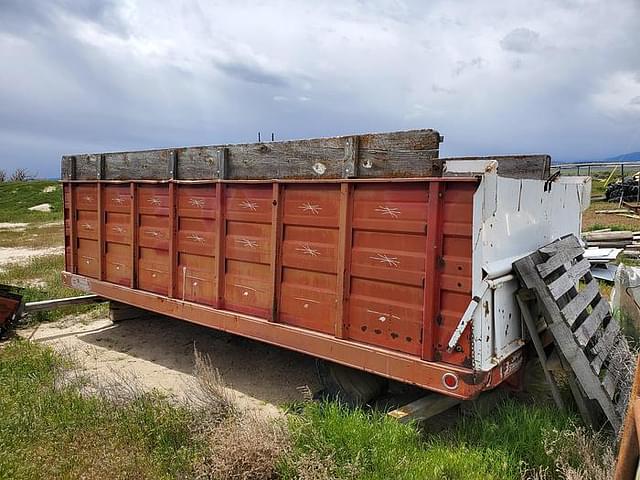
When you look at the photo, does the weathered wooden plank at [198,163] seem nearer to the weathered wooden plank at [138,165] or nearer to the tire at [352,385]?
the weathered wooden plank at [138,165]

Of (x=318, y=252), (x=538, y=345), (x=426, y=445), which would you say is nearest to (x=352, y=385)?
(x=426, y=445)

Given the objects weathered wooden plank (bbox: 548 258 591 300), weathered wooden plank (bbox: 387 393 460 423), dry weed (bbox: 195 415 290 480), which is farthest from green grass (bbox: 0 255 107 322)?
weathered wooden plank (bbox: 548 258 591 300)

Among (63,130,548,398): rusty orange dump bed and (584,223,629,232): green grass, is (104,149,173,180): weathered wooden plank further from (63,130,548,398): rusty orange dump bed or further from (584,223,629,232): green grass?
(584,223,629,232): green grass

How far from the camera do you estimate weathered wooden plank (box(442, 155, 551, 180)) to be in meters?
4.91

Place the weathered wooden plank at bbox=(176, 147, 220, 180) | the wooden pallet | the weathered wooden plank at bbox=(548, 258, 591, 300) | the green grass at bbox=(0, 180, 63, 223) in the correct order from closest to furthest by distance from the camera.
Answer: the wooden pallet → the weathered wooden plank at bbox=(548, 258, 591, 300) → the weathered wooden plank at bbox=(176, 147, 220, 180) → the green grass at bbox=(0, 180, 63, 223)

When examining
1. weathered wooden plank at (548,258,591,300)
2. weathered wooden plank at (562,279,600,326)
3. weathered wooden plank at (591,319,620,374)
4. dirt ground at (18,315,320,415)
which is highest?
weathered wooden plank at (548,258,591,300)

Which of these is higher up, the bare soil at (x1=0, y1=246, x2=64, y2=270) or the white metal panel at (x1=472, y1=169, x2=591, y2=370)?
the white metal panel at (x1=472, y1=169, x2=591, y2=370)

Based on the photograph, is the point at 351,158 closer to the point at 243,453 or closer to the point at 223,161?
the point at 223,161

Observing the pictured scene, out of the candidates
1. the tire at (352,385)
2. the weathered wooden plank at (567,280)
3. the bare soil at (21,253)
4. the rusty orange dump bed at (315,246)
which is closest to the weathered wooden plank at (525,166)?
the weathered wooden plank at (567,280)

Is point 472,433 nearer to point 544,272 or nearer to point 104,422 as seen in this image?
point 544,272

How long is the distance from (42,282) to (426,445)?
8.99 m

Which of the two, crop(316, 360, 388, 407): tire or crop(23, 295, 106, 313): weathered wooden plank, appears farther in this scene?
crop(23, 295, 106, 313): weathered wooden plank

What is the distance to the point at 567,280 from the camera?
4027 millimetres

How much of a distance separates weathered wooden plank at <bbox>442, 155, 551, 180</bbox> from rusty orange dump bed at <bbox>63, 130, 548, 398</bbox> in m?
1.64
